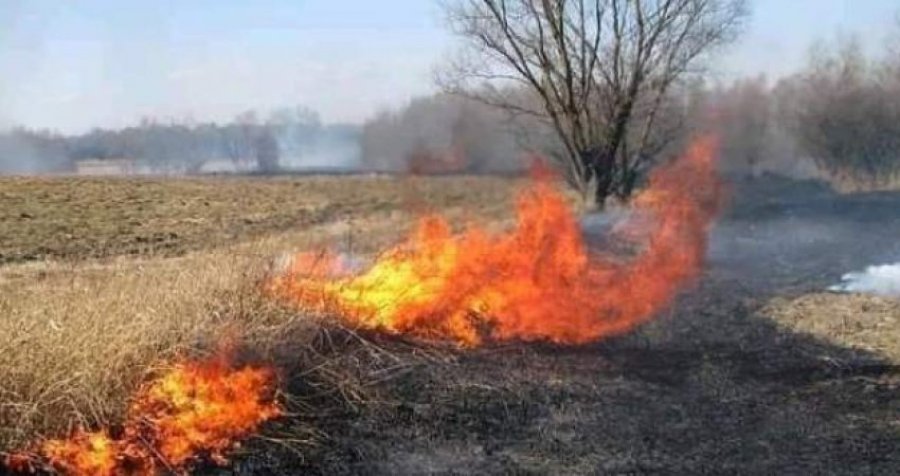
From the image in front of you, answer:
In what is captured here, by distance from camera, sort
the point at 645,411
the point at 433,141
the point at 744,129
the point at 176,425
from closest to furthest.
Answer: the point at 176,425
the point at 645,411
the point at 433,141
the point at 744,129

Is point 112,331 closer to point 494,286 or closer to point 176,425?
point 176,425

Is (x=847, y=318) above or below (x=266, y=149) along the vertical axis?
below

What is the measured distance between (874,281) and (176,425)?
32.8 feet

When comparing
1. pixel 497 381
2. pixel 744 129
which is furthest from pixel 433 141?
pixel 744 129

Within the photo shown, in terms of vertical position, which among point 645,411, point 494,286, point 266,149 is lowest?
point 645,411

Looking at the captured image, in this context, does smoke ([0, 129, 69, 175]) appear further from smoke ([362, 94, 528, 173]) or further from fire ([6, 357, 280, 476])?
fire ([6, 357, 280, 476])

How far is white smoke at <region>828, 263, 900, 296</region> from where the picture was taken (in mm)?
11789

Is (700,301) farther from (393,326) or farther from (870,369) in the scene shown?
(393,326)

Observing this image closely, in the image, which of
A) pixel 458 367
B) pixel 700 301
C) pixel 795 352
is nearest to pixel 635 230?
pixel 700 301

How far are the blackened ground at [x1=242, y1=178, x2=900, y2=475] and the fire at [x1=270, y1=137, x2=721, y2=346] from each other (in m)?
0.42

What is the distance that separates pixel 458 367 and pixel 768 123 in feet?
83.0

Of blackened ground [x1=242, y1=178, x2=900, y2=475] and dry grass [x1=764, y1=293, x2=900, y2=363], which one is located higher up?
dry grass [x1=764, y1=293, x2=900, y2=363]

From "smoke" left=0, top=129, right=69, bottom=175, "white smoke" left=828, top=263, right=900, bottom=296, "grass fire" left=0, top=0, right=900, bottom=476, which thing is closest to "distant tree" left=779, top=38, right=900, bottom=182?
"grass fire" left=0, top=0, right=900, bottom=476

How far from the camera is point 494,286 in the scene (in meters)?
9.73
